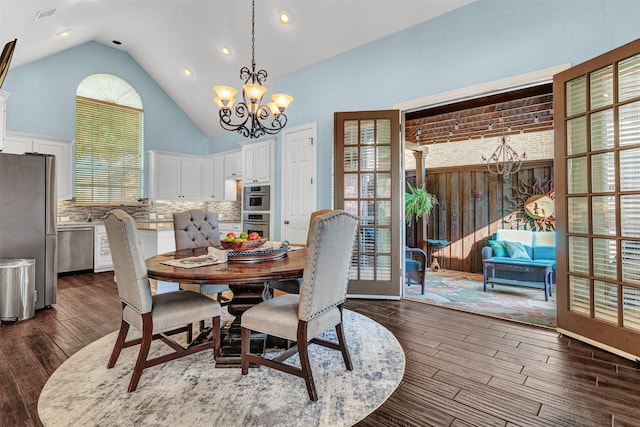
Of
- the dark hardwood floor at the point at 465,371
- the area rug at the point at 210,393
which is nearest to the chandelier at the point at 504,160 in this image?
the dark hardwood floor at the point at 465,371

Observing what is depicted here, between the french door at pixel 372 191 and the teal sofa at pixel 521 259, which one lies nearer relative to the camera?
the french door at pixel 372 191

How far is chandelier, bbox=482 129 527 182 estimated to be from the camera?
5891 mm

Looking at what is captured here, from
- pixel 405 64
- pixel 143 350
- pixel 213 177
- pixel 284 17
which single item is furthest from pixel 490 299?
pixel 213 177

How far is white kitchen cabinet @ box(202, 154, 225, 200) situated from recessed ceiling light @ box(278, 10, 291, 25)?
3.44m

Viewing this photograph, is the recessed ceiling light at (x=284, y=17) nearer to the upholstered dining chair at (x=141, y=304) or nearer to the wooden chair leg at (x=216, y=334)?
the upholstered dining chair at (x=141, y=304)

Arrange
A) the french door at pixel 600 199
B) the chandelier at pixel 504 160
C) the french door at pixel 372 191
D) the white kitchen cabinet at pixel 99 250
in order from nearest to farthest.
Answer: the french door at pixel 600 199 < the french door at pixel 372 191 < the white kitchen cabinet at pixel 99 250 < the chandelier at pixel 504 160

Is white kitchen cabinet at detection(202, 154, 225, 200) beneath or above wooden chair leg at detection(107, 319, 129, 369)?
above

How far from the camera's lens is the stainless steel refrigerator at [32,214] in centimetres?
343

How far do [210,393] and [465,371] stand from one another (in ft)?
5.41

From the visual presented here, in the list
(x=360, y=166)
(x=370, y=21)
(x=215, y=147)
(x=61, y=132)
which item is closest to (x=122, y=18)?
(x=61, y=132)

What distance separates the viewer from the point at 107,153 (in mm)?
6320

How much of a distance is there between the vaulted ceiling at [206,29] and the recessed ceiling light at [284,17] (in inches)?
2.2

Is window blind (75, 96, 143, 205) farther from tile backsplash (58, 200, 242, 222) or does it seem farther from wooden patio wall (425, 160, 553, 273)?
wooden patio wall (425, 160, 553, 273)

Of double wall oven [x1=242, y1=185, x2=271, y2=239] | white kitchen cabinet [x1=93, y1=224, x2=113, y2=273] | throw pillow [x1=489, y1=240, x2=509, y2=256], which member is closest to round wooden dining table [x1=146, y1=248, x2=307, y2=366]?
double wall oven [x1=242, y1=185, x2=271, y2=239]
